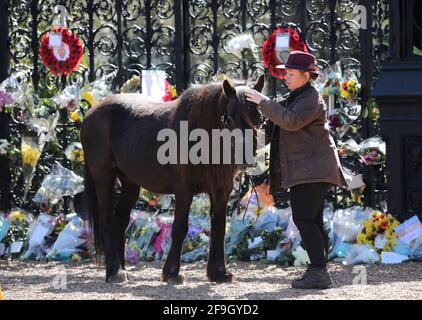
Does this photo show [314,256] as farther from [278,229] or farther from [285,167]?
[278,229]

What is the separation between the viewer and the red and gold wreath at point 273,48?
9352 millimetres

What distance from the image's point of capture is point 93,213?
8.46m

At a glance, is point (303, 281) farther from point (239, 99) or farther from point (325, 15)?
point (325, 15)

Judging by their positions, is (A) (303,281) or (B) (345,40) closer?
(A) (303,281)

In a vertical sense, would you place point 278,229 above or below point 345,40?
below

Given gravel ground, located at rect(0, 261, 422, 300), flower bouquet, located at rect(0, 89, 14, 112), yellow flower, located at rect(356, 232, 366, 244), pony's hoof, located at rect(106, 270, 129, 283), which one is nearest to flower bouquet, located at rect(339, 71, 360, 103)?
yellow flower, located at rect(356, 232, 366, 244)

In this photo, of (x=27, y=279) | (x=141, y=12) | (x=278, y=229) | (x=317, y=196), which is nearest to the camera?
(x=317, y=196)

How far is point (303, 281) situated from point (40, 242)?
346 cm

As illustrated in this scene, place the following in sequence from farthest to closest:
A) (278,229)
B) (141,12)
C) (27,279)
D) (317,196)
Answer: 1. (141,12)
2. (278,229)
3. (27,279)
4. (317,196)

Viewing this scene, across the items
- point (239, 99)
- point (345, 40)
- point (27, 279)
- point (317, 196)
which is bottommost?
point (27, 279)

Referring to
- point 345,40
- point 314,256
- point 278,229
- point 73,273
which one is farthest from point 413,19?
point 73,273

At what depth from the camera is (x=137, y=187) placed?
8.66 m

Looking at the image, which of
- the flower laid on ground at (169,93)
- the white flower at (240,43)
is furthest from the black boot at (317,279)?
the white flower at (240,43)

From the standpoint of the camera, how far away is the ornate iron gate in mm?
9562
